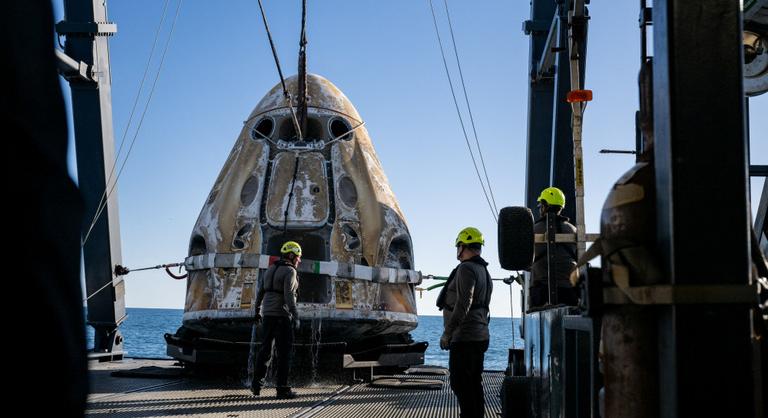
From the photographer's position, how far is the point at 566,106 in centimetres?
822

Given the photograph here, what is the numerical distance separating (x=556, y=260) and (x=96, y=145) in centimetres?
965

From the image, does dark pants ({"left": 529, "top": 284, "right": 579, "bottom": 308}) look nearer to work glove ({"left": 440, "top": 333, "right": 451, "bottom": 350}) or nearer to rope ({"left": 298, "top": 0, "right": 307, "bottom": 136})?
work glove ({"left": 440, "top": 333, "right": 451, "bottom": 350})

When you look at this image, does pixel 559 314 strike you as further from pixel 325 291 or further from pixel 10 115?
pixel 325 291

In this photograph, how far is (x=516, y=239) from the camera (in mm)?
4238

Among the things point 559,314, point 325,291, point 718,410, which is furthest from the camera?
point 325,291

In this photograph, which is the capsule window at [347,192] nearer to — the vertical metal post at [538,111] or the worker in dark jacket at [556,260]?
the vertical metal post at [538,111]

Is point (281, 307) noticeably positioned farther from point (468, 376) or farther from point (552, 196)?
point (552, 196)

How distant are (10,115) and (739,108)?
6.30 ft

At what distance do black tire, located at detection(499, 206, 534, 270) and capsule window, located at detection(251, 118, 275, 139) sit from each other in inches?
402

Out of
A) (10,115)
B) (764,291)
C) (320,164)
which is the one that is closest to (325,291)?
(320,164)

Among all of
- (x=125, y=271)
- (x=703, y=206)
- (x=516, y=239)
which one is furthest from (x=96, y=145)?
(x=703, y=206)

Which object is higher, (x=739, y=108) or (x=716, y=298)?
(x=739, y=108)

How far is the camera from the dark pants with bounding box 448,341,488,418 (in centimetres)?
732

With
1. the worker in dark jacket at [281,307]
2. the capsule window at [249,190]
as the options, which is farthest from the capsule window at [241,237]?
the worker in dark jacket at [281,307]
